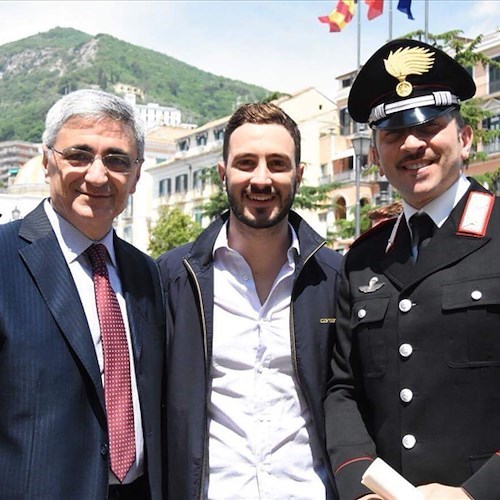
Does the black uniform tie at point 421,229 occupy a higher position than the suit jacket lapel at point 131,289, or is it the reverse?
the black uniform tie at point 421,229

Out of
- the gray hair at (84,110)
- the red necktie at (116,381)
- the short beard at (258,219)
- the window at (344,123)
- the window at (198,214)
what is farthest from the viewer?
the window at (198,214)

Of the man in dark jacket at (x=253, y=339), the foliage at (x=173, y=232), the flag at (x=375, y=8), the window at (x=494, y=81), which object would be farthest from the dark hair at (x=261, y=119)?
the foliage at (x=173, y=232)

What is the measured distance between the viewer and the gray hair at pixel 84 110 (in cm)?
328

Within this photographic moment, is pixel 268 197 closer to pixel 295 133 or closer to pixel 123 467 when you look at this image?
pixel 295 133

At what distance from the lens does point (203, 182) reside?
50.8 m

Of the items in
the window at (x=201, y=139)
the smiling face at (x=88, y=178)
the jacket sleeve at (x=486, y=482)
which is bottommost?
the jacket sleeve at (x=486, y=482)

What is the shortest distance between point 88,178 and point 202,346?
3.20ft

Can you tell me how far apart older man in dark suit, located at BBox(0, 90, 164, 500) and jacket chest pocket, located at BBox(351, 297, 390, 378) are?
1.00 metres

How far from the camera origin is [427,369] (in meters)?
2.89

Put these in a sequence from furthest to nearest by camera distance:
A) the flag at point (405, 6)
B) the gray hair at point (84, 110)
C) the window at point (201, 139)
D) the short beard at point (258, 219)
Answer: the window at point (201, 139) → the flag at point (405, 6) → the short beard at point (258, 219) → the gray hair at point (84, 110)

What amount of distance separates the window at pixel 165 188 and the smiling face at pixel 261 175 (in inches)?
2040

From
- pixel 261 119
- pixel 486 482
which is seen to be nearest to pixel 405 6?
pixel 261 119

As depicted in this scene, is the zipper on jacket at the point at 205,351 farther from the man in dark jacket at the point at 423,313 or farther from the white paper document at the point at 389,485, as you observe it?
the white paper document at the point at 389,485

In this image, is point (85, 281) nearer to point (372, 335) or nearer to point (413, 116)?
point (372, 335)
